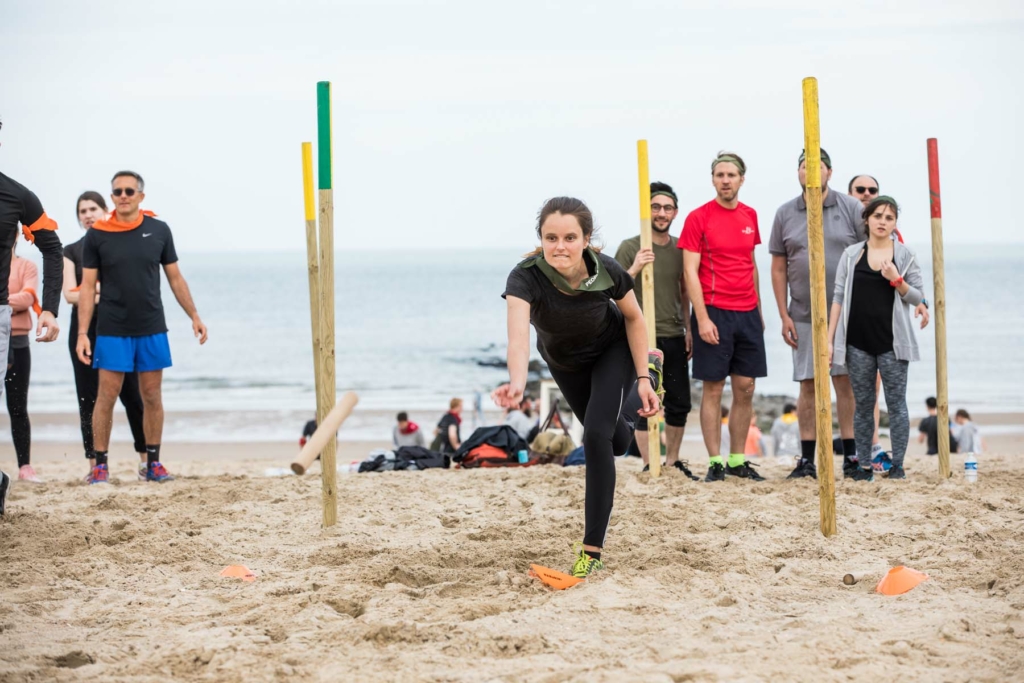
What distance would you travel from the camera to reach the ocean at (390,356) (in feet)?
83.5

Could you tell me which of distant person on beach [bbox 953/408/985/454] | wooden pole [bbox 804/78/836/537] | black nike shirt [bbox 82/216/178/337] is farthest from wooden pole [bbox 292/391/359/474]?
distant person on beach [bbox 953/408/985/454]

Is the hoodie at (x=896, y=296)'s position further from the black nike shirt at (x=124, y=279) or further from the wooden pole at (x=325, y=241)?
the black nike shirt at (x=124, y=279)

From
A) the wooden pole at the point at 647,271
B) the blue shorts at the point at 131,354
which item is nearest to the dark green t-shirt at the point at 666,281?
the wooden pole at the point at 647,271

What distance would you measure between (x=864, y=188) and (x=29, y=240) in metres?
5.44

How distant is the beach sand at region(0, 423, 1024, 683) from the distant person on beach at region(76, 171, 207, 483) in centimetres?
69

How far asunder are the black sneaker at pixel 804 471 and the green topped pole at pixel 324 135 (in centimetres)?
364

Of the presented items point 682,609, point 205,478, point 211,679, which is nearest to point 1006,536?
point 682,609

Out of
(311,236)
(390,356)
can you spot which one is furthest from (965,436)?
(390,356)

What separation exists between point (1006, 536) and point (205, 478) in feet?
16.7

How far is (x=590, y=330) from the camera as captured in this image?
438 centimetres

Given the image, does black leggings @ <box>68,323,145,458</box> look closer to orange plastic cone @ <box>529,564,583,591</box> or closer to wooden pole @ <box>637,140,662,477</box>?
wooden pole @ <box>637,140,662,477</box>

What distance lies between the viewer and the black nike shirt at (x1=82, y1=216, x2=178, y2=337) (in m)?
6.79

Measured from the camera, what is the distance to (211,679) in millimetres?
3203

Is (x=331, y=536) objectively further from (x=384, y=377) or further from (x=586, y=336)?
(x=384, y=377)
